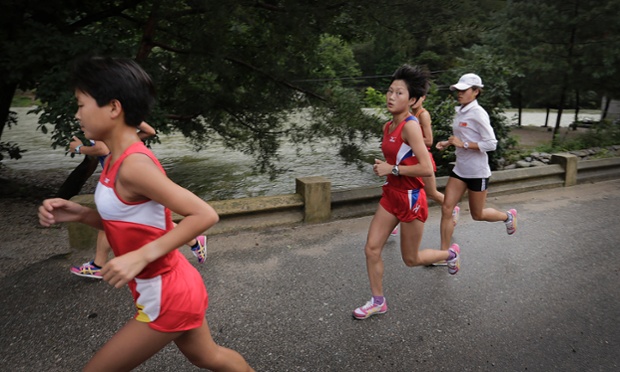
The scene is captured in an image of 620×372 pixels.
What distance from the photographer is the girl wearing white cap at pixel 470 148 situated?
4.52 meters

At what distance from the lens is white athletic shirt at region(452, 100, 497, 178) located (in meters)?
4.53

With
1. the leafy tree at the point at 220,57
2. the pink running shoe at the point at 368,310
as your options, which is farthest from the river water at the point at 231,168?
the pink running shoe at the point at 368,310

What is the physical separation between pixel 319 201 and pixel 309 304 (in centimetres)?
219

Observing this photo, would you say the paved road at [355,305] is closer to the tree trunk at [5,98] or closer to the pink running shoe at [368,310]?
the pink running shoe at [368,310]

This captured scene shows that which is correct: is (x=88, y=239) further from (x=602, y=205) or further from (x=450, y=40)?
(x=602, y=205)

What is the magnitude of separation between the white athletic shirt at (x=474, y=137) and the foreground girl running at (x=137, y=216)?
3.31 metres

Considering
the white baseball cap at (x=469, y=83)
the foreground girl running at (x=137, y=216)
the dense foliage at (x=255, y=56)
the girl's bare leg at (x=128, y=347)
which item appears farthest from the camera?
the dense foliage at (x=255, y=56)

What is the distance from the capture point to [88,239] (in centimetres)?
486

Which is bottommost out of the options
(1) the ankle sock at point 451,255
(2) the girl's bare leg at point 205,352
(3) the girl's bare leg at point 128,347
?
(1) the ankle sock at point 451,255

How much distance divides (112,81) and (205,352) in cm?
121

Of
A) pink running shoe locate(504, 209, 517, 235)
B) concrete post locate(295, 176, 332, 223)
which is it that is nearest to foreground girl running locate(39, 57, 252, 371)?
concrete post locate(295, 176, 332, 223)

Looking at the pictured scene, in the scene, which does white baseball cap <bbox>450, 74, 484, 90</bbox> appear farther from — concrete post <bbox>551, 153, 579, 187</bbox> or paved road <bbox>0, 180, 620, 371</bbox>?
concrete post <bbox>551, 153, 579, 187</bbox>

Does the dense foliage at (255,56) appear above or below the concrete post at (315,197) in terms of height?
above

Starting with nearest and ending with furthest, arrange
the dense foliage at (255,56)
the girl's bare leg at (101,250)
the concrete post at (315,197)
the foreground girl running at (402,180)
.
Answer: the foreground girl running at (402,180), the girl's bare leg at (101,250), the concrete post at (315,197), the dense foliage at (255,56)
